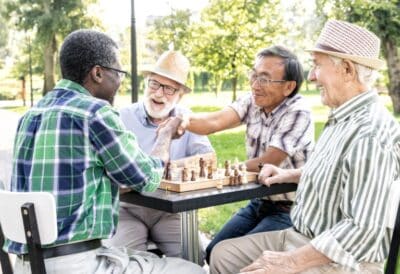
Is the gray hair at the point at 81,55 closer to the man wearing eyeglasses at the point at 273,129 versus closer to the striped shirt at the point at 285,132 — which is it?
the man wearing eyeglasses at the point at 273,129

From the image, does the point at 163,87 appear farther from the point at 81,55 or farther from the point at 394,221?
the point at 394,221

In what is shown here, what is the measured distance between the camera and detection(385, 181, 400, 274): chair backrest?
7.31ft

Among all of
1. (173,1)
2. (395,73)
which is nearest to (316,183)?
(173,1)

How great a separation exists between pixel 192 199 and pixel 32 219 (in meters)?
0.74

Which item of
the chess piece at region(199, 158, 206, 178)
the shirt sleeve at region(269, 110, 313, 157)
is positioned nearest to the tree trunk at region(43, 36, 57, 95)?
the shirt sleeve at region(269, 110, 313, 157)

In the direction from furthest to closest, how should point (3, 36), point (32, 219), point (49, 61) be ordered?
point (3, 36), point (49, 61), point (32, 219)

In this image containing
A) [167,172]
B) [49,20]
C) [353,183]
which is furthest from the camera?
[49,20]

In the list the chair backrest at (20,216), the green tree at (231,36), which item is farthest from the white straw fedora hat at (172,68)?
the green tree at (231,36)

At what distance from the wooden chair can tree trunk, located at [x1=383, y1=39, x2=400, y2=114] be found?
19.6 metres

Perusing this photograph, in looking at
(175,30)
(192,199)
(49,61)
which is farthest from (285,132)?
(49,61)

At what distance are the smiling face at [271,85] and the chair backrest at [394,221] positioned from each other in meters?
1.42

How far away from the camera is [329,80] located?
264 centimetres

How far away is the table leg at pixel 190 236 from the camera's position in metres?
3.21

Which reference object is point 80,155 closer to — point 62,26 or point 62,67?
point 62,67
